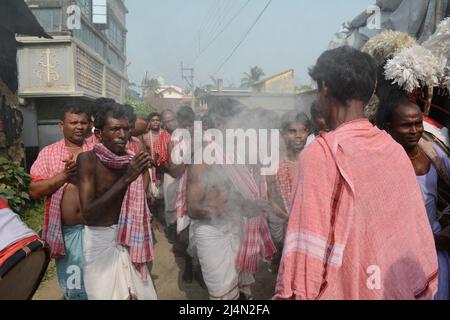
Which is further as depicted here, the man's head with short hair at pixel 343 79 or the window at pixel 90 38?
the window at pixel 90 38

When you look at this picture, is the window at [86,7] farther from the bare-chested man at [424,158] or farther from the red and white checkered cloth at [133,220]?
the bare-chested man at [424,158]

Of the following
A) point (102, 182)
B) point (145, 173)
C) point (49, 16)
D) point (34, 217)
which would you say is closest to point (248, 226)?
point (145, 173)

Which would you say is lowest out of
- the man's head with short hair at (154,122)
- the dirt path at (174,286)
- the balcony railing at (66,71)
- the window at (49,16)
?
the dirt path at (174,286)

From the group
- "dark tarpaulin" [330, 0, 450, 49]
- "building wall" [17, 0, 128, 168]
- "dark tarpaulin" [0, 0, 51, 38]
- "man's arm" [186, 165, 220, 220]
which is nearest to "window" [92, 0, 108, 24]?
"building wall" [17, 0, 128, 168]

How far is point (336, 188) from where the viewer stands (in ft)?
4.30

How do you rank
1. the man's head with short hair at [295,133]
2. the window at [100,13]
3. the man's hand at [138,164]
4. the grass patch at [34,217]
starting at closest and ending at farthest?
the man's hand at [138,164], the man's head with short hair at [295,133], the window at [100,13], the grass patch at [34,217]

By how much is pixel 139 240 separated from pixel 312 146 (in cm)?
158

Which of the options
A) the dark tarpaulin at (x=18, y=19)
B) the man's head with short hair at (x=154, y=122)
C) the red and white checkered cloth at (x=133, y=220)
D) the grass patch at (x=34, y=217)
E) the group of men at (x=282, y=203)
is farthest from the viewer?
the man's head with short hair at (x=154, y=122)

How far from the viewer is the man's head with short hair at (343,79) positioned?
4.56 ft

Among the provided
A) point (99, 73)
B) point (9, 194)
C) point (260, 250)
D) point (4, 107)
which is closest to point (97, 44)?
point (99, 73)

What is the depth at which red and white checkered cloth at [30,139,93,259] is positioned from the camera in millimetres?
2469

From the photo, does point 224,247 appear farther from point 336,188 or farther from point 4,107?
point 4,107

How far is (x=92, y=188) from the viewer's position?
7.69 ft

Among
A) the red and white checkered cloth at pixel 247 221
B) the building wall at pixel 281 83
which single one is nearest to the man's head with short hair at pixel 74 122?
the red and white checkered cloth at pixel 247 221
